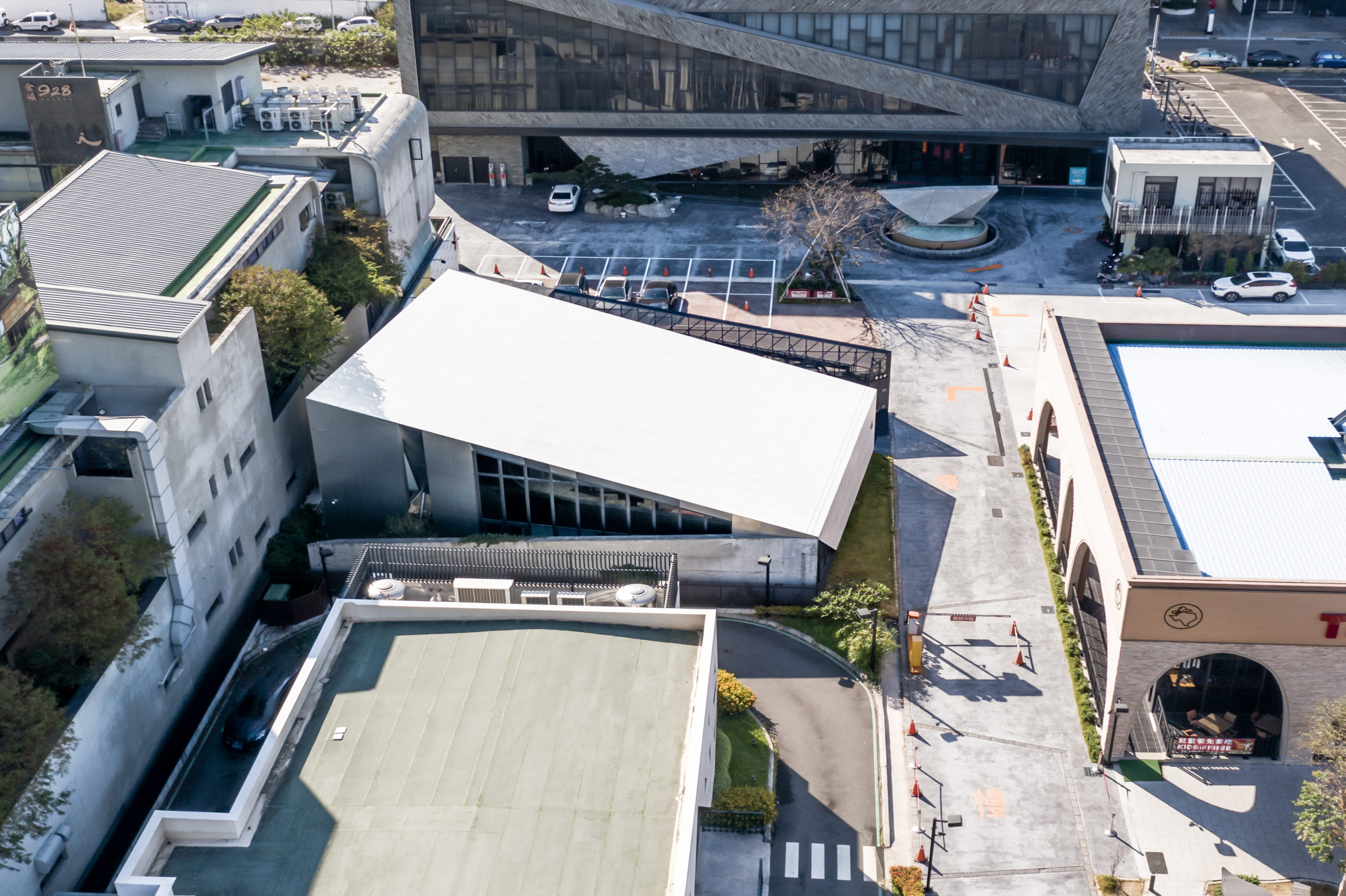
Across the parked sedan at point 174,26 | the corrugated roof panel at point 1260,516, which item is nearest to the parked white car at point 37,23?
the parked sedan at point 174,26

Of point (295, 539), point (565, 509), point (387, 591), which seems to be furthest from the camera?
point (295, 539)

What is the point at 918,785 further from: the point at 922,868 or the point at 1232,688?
the point at 1232,688

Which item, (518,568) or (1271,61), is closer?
(518,568)

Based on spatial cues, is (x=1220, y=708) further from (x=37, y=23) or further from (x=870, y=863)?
(x=37, y=23)

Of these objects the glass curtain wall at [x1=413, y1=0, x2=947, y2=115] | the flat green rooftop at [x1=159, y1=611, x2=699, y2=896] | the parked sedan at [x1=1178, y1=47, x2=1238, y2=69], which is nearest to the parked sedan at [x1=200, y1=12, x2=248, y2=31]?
the glass curtain wall at [x1=413, y1=0, x2=947, y2=115]

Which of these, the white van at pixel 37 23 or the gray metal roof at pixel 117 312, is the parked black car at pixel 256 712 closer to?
the gray metal roof at pixel 117 312

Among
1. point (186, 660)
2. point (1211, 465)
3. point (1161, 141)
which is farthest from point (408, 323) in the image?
point (1161, 141)

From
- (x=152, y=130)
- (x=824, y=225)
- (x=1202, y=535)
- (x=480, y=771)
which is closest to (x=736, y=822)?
(x=480, y=771)
